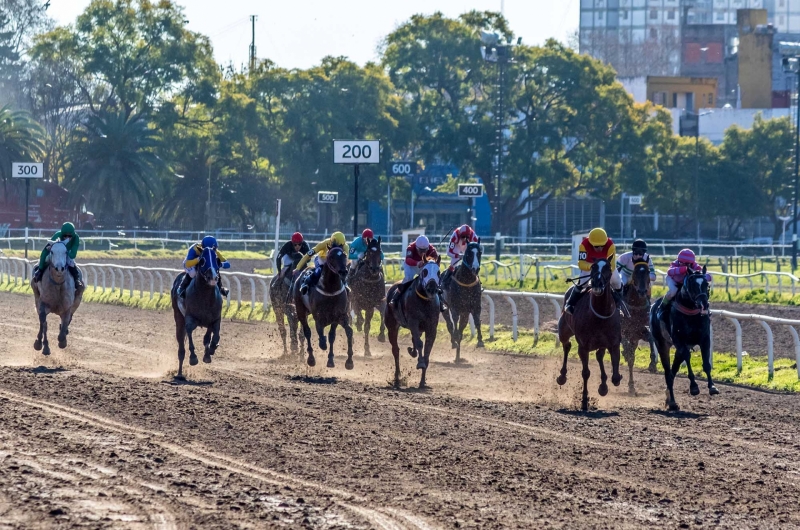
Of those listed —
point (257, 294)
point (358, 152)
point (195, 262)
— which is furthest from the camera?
point (257, 294)

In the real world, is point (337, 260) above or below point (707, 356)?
above

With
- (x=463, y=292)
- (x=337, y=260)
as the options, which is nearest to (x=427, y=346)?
(x=337, y=260)

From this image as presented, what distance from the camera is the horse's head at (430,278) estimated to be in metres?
14.0

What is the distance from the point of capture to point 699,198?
64.6m

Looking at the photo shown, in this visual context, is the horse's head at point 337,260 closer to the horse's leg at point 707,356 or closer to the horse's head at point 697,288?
the horse's head at point 697,288

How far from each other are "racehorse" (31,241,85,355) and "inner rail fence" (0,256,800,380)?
5376 mm

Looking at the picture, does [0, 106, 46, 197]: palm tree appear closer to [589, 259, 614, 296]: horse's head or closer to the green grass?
the green grass

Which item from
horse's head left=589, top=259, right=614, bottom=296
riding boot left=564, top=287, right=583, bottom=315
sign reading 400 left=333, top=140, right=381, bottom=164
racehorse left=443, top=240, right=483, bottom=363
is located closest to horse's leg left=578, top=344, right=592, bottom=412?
riding boot left=564, top=287, right=583, bottom=315

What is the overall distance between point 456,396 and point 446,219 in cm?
5596

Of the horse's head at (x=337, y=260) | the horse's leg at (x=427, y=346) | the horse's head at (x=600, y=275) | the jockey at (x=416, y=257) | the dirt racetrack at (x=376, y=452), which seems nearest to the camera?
the dirt racetrack at (x=376, y=452)

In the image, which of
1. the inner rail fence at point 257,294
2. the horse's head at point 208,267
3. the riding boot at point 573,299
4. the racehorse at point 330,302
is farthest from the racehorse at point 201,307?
the inner rail fence at point 257,294

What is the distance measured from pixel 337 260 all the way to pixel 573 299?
10.6 feet

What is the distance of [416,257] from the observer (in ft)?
49.6

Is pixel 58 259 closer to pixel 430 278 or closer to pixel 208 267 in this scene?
pixel 208 267
